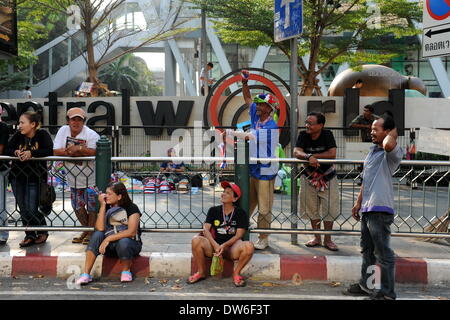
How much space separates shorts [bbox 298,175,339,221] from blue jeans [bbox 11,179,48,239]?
3.21 metres

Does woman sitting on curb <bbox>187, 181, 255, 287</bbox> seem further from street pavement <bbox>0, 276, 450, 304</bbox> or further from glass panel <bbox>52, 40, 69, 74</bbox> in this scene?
glass panel <bbox>52, 40, 69, 74</bbox>

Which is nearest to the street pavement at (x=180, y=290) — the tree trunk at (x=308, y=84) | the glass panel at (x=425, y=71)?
the tree trunk at (x=308, y=84)

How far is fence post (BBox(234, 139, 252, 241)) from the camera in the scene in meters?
5.60

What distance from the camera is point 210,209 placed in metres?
5.36

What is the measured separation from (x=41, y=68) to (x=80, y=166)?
31.8 m

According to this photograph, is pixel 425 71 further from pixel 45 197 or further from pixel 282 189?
pixel 45 197

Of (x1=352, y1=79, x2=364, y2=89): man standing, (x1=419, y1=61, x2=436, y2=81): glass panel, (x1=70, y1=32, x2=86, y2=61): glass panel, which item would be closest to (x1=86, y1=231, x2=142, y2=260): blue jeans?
(x1=352, y1=79, x2=364, y2=89): man standing

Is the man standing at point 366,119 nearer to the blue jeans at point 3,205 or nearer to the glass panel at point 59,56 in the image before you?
the blue jeans at point 3,205

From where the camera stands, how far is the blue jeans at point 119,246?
5168mm

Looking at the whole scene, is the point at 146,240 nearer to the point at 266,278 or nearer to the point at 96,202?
the point at 96,202

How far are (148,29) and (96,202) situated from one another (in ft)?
56.4

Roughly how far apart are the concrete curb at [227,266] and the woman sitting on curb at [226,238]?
296 millimetres
